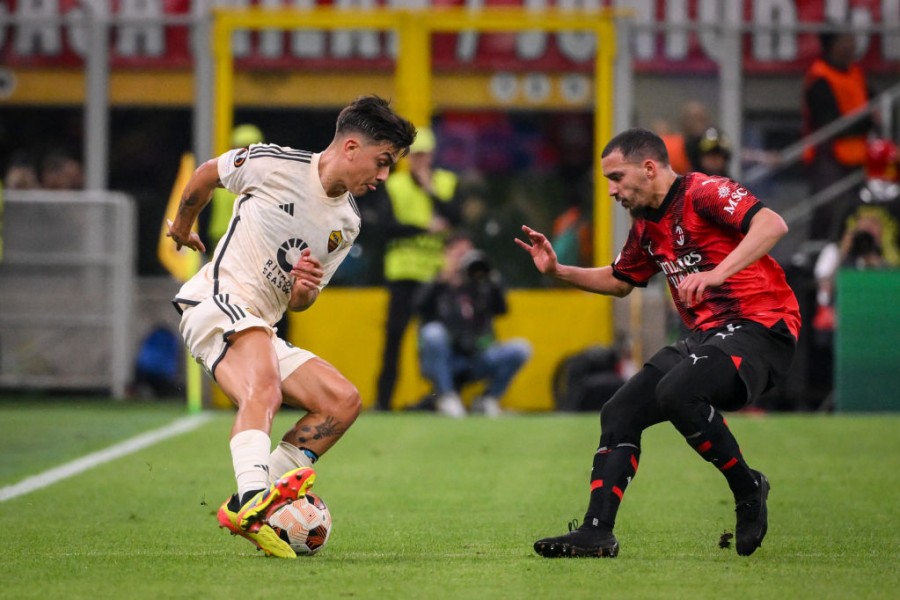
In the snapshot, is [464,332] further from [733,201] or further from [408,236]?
[733,201]

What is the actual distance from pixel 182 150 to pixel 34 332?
3344mm

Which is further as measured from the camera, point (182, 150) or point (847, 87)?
point (182, 150)

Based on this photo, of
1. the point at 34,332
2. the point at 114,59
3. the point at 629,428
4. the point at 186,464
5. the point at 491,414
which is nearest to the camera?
the point at 629,428

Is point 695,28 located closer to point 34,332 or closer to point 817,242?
point 817,242

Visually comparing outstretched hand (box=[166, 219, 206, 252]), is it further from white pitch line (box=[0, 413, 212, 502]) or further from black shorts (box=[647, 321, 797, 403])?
white pitch line (box=[0, 413, 212, 502])

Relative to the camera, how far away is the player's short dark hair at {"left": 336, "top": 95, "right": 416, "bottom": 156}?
7156 mm

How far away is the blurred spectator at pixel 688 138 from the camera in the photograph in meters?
15.6

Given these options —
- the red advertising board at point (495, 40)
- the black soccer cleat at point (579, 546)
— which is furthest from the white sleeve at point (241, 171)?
the red advertising board at point (495, 40)

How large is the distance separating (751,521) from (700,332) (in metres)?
0.83

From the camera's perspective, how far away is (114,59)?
19.3 meters

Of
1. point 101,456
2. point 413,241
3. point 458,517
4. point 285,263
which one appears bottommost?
point 101,456

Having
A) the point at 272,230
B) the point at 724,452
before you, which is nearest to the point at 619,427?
the point at 724,452

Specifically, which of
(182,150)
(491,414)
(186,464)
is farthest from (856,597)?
(182,150)

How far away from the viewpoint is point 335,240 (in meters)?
7.30
